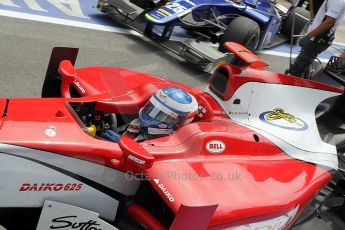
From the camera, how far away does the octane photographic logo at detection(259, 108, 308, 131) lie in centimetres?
301

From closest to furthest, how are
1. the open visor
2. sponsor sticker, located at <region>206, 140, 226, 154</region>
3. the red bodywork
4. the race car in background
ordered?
1. the red bodywork
2. the open visor
3. sponsor sticker, located at <region>206, 140, 226, 154</region>
4. the race car in background

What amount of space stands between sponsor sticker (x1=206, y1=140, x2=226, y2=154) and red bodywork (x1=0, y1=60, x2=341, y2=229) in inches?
1.0

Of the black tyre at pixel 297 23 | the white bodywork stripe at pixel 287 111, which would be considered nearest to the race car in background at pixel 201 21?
the black tyre at pixel 297 23

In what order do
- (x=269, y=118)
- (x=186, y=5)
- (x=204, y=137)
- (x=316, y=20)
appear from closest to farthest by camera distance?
→ (x=204, y=137) → (x=269, y=118) → (x=316, y=20) → (x=186, y=5)

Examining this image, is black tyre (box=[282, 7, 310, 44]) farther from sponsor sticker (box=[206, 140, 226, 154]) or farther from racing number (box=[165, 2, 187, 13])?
sponsor sticker (box=[206, 140, 226, 154])

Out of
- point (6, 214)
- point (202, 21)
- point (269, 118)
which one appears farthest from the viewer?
point (202, 21)

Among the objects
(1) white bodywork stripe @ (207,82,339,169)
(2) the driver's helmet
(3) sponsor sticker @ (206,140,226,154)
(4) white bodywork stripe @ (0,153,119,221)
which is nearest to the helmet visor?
(2) the driver's helmet

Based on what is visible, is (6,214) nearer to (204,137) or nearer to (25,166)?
(25,166)

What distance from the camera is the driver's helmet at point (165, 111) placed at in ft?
7.91

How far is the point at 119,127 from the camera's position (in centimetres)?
278

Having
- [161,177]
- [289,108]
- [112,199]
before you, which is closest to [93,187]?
[112,199]

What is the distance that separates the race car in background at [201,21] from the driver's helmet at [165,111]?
9.02ft

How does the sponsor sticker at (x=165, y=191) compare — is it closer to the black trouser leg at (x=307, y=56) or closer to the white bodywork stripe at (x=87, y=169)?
the white bodywork stripe at (x=87, y=169)

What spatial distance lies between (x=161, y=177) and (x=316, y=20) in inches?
151
